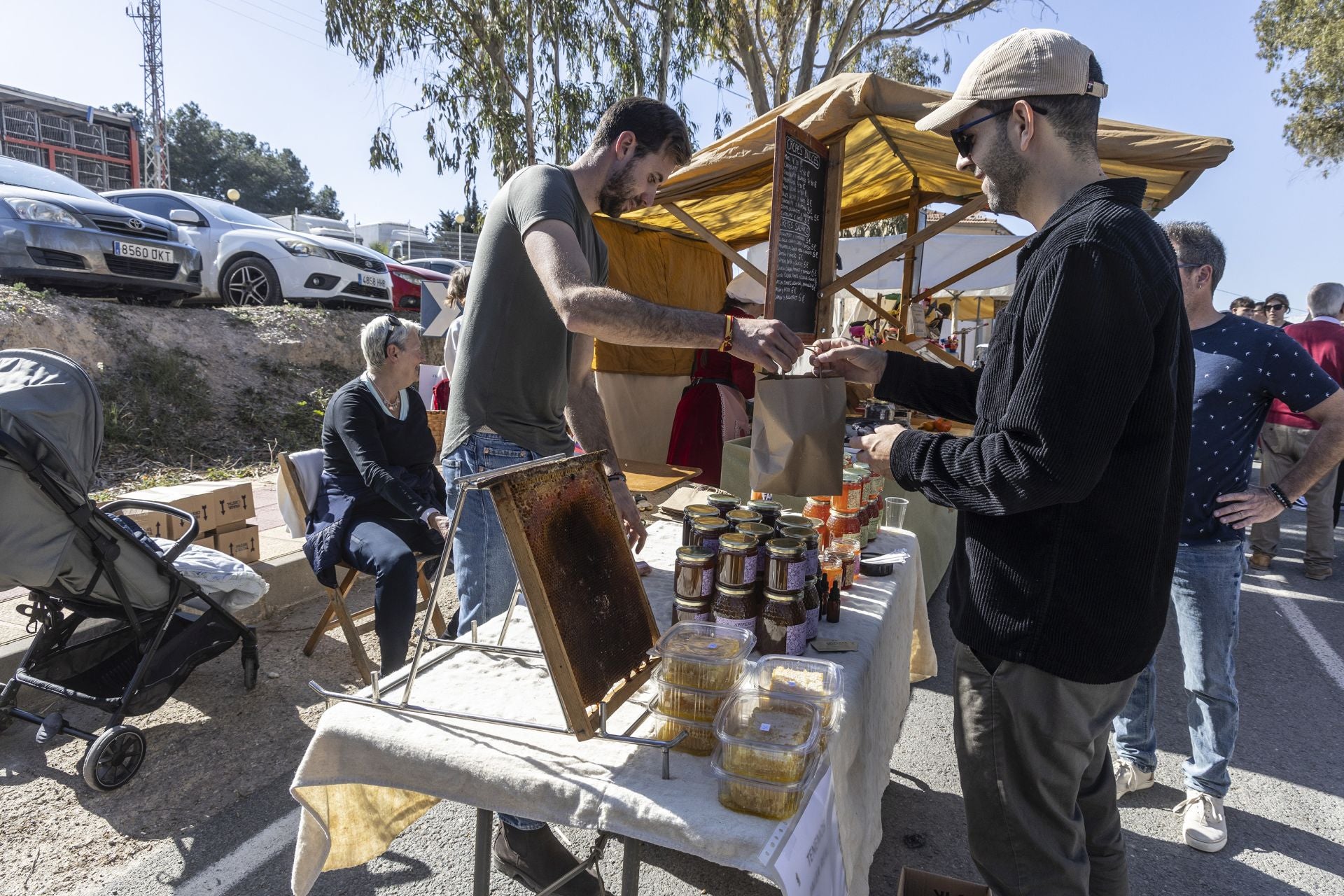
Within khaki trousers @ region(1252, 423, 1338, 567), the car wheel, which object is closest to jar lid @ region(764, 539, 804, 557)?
khaki trousers @ region(1252, 423, 1338, 567)

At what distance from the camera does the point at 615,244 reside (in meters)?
6.62

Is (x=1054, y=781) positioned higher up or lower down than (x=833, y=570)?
lower down

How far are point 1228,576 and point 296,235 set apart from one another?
1163cm

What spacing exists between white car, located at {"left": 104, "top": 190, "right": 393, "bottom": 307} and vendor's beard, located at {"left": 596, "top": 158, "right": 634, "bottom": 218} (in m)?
8.93

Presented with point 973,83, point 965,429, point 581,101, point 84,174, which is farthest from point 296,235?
point 84,174

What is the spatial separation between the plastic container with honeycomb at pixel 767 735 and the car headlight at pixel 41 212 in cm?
868

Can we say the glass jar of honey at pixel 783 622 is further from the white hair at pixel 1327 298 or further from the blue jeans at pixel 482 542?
the white hair at pixel 1327 298

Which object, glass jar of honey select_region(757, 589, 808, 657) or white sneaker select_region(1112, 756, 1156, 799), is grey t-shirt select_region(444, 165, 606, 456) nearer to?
glass jar of honey select_region(757, 589, 808, 657)

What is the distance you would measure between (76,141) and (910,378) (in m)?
32.2

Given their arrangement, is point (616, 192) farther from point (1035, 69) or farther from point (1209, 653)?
point (1209, 653)

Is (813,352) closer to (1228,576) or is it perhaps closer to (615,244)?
(1228,576)

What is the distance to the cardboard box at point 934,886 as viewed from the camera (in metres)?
1.98

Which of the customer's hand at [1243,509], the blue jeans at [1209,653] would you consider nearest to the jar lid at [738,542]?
the blue jeans at [1209,653]

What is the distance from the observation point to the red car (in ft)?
41.7
